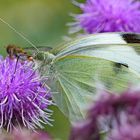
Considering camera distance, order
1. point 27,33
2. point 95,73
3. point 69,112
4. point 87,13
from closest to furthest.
Answer: 1. point 69,112
2. point 95,73
3. point 87,13
4. point 27,33

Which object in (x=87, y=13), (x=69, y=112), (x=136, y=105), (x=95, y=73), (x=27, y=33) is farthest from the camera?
(x=27, y=33)

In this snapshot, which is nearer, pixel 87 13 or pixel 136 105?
pixel 136 105

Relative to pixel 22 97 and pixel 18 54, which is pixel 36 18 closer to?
pixel 18 54

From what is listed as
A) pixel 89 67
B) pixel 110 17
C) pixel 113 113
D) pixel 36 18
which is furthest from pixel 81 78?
pixel 36 18

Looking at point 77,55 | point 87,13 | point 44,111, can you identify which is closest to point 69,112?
point 44,111

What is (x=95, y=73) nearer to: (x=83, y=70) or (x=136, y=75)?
(x=83, y=70)

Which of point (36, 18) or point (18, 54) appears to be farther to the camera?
point (36, 18)

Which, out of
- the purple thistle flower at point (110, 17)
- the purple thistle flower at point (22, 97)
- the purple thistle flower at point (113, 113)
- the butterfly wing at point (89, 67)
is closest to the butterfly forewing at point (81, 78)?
the butterfly wing at point (89, 67)
